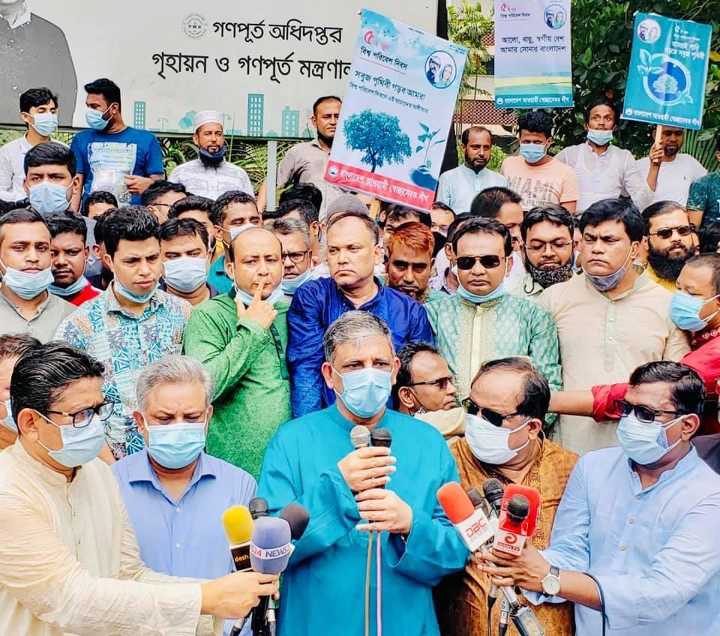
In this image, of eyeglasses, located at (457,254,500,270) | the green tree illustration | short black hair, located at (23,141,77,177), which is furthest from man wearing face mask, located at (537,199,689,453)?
short black hair, located at (23,141,77,177)

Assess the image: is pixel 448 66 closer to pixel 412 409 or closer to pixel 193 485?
pixel 412 409

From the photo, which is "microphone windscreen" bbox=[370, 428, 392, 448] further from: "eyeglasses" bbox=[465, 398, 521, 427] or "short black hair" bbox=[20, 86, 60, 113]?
"short black hair" bbox=[20, 86, 60, 113]

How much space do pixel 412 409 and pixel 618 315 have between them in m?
1.22

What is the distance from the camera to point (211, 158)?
32.0 feet

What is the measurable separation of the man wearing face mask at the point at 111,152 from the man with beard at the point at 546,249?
3.59 meters

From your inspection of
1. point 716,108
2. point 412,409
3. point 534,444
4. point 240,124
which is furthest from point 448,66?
point 716,108

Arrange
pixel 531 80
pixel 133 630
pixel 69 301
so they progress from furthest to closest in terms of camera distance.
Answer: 1. pixel 531 80
2. pixel 69 301
3. pixel 133 630

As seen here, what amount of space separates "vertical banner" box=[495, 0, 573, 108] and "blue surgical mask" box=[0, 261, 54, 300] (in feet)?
17.3

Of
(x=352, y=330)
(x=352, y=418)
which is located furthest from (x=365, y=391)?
(x=352, y=330)

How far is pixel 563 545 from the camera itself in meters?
4.74

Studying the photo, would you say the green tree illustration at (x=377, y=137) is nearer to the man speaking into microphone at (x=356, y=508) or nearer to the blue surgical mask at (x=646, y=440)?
the man speaking into microphone at (x=356, y=508)

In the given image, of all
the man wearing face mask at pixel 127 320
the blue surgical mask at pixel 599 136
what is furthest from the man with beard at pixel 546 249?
the blue surgical mask at pixel 599 136

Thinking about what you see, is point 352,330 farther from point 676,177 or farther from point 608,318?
point 676,177

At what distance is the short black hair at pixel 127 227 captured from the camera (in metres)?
5.87
